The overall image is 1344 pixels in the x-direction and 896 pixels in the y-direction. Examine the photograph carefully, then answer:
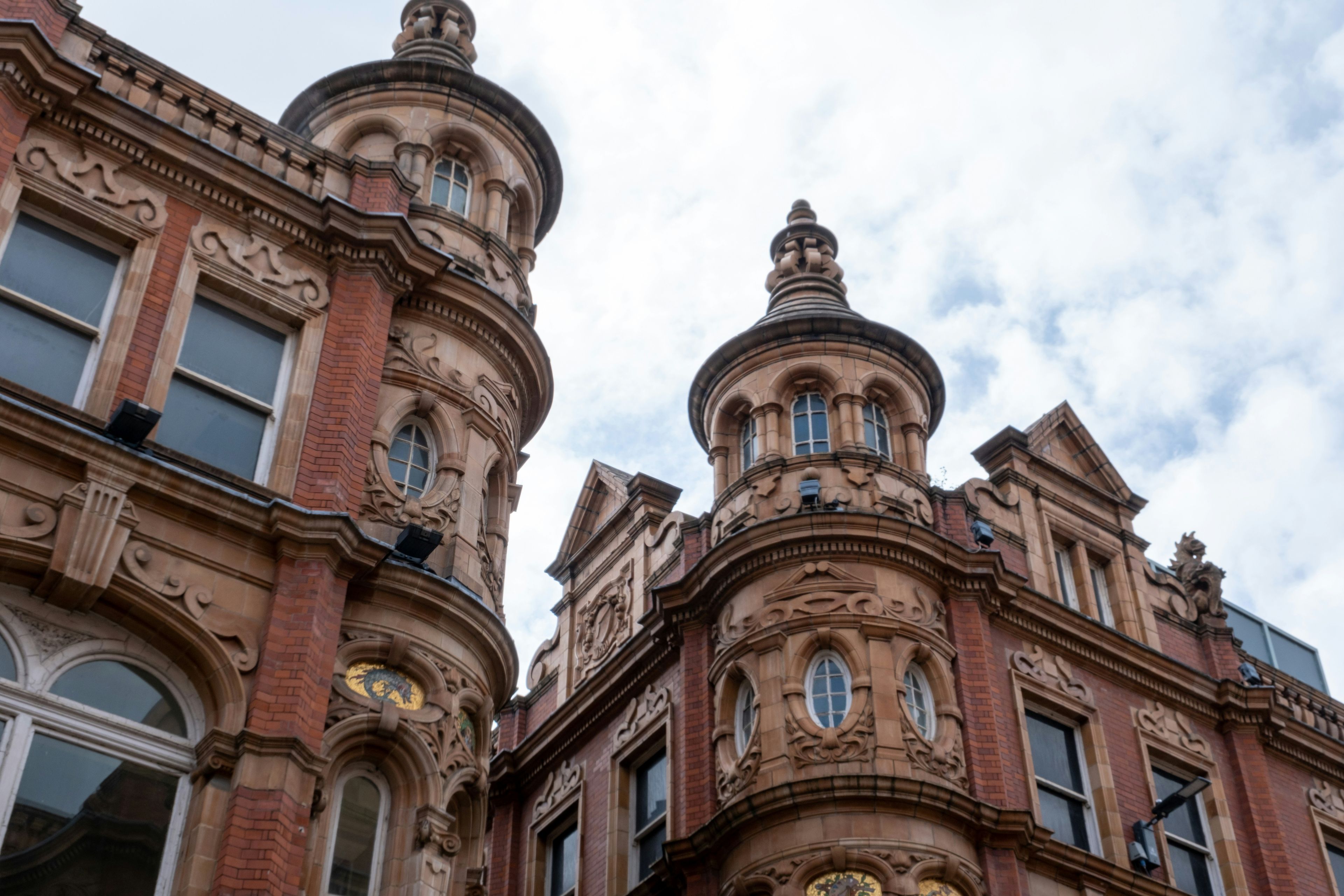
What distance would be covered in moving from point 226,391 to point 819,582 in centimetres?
936

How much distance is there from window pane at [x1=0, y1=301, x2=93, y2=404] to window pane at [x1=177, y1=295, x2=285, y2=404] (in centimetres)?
119

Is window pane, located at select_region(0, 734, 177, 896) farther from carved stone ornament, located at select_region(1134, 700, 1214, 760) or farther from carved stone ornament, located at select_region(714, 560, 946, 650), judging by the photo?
carved stone ornament, located at select_region(1134, 700, 1214, 760)

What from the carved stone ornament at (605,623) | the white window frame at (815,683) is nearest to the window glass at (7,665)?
the white window frame at (815,683)

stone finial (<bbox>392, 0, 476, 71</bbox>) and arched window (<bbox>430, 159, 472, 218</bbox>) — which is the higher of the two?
stone finial (<bbox>392, 0, 476, 71</bbox>)

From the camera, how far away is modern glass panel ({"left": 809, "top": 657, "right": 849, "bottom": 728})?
20.8 metres

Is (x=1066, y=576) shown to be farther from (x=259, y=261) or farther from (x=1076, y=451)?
(x=259, y=261)

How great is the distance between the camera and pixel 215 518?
15070mm

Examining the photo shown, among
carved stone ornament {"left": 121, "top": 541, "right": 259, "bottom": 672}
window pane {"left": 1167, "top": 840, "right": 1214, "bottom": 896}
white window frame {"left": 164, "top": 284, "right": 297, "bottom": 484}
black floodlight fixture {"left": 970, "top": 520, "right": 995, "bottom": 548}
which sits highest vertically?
black floodlight fixture {"left": 970, "top": 520, "right": 995, "bottom": 548}

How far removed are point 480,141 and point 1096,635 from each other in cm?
1283

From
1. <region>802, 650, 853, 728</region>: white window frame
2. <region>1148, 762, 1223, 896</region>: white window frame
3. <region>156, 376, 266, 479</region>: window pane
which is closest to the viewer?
<region>156, 376, 266, 479</region>: window pane

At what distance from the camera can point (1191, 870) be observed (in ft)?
77.6

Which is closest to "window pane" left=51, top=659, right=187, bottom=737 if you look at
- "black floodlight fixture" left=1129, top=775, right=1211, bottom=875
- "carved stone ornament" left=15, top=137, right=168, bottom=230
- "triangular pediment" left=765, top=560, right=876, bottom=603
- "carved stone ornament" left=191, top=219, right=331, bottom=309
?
"carved stone ornament" left=191, top=219, right=331, bottom=309

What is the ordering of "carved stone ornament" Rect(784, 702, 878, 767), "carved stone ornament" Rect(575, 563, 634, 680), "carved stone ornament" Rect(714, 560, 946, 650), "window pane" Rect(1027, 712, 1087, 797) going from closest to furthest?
"carved stone ornament" Rect(784, 702, 878, 767), "carved stone ornament" Rect(714, 560, 946, 650), "window pane" Rect(1027, 712, 1087, 797), "carved stone ornament" Rect(575, 563, 634, 680)

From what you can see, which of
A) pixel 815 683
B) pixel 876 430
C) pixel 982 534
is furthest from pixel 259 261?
pixel 982 534
